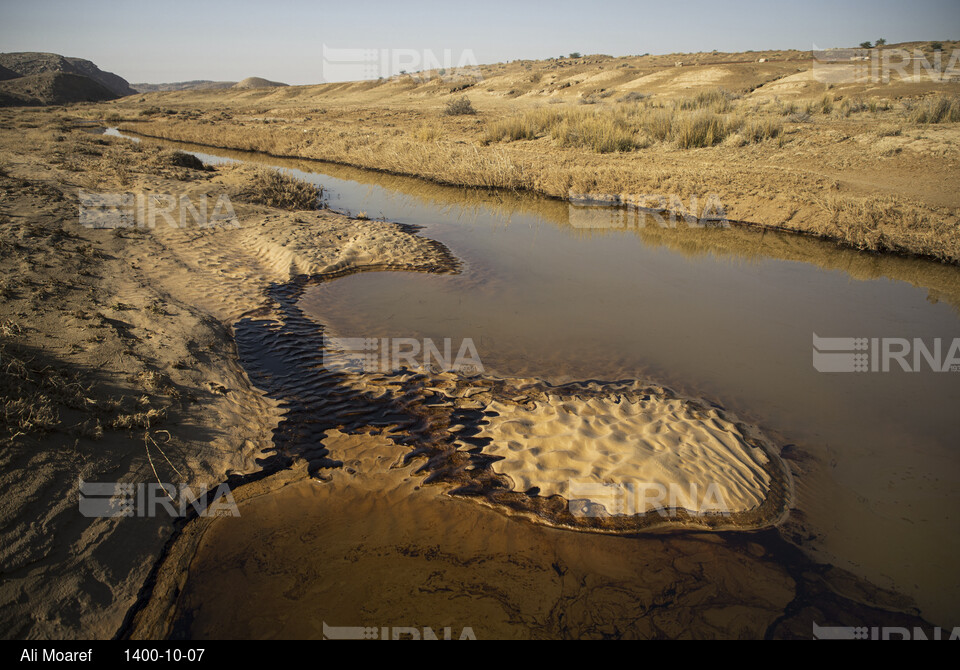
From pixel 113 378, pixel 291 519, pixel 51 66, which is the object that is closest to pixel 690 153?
pixel 291 519

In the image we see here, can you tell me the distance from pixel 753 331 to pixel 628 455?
351 centimetres

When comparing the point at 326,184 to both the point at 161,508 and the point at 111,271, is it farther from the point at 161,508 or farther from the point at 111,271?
the point at 161,508

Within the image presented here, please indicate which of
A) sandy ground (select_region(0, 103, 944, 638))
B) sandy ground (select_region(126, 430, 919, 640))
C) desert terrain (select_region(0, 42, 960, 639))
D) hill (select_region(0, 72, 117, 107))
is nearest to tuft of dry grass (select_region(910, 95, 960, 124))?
desert terrain (select_region(0, 42, 960, 639))

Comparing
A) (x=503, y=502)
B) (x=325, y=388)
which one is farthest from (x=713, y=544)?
(x=325, y=388)

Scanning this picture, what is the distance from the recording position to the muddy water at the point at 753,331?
349 cm

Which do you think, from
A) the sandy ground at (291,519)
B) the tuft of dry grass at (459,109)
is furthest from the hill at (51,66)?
the sandy ground at (291,519)

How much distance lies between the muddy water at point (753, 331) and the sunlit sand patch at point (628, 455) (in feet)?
1.27

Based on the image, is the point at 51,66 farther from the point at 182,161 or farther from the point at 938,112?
the point at 938,112

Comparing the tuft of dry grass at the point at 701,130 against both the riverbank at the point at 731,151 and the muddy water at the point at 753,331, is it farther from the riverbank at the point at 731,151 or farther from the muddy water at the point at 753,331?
the muddy water at the point at 753,331

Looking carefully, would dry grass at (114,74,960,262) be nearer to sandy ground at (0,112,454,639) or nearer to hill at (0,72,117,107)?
sandy ground at (0,112,454,639)

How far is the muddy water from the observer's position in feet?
11.4

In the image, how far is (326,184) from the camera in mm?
14703

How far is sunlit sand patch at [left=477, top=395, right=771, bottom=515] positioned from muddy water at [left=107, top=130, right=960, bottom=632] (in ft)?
1.27
